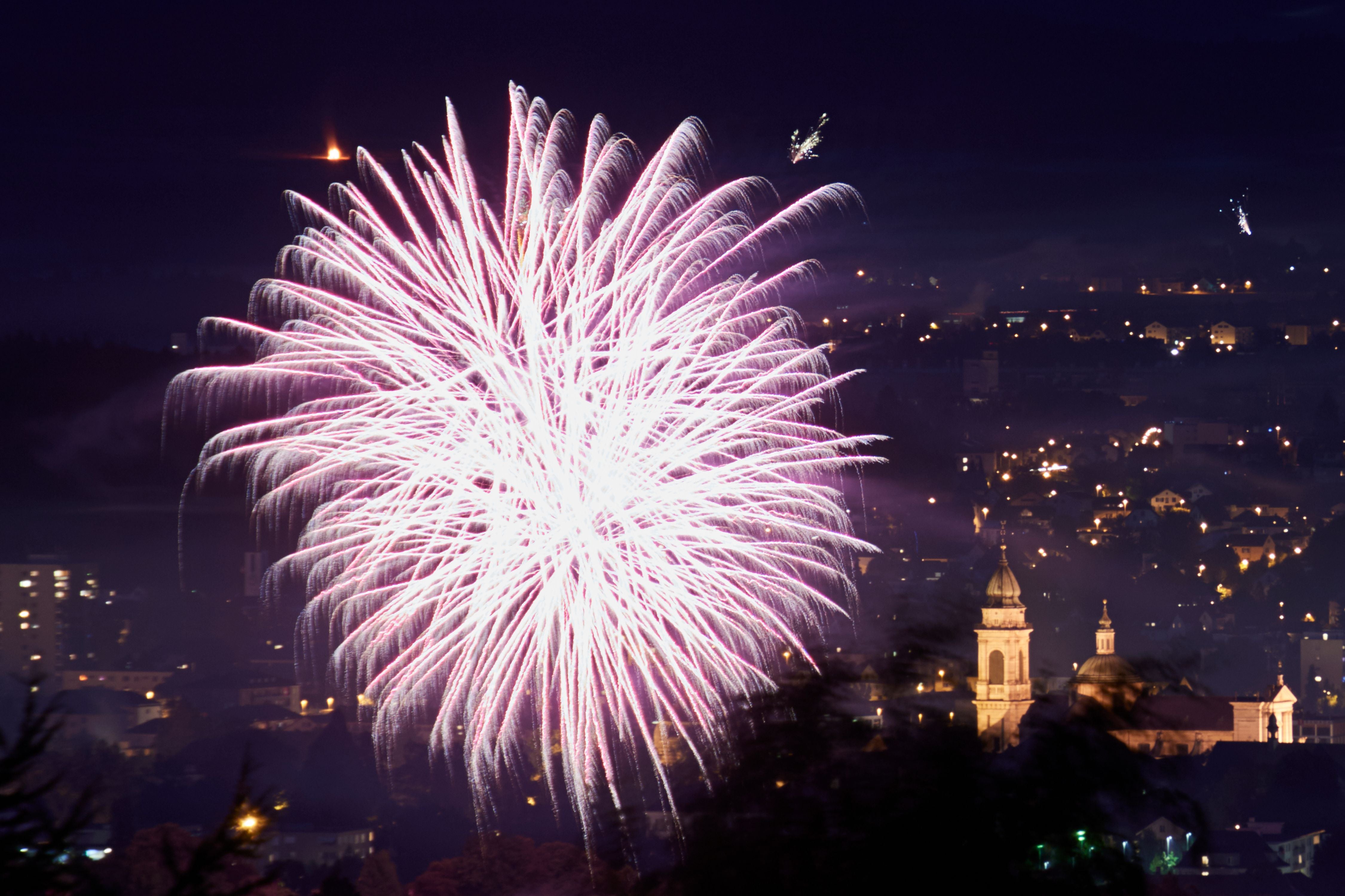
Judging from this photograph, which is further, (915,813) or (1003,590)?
(1003,590)

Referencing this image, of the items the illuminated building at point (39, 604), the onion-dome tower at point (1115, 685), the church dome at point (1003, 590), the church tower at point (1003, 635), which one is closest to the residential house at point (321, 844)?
the illuminated building at point (39, 604)

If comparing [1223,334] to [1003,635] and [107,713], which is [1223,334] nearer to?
[1003,635]

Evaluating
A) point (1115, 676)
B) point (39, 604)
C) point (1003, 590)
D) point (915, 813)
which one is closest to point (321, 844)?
point (1003, 590)

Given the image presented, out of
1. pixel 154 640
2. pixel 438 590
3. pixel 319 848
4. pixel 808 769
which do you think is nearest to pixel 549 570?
pixel 438 590

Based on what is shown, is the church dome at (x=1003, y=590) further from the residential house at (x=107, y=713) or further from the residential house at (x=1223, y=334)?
the residential house at (x=1223, y=334)

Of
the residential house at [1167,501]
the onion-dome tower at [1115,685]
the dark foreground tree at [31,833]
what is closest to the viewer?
the dark foreground tree at [31,833]

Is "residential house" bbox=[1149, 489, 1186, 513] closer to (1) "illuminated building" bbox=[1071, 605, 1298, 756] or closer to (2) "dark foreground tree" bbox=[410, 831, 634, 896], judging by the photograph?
(1) "illuminated building" bbox=[1071, 605, 1298, 756]

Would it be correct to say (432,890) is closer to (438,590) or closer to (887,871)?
(438,590)

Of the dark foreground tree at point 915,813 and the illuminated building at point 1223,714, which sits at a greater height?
the dark foreground tree at point 915,813
